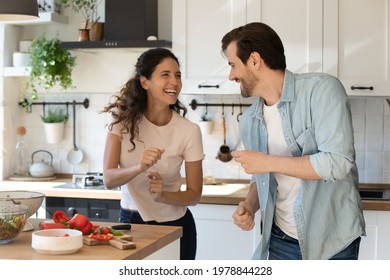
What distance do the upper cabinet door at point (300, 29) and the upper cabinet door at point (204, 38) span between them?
0.22 m

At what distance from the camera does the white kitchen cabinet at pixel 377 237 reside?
386 centimetres

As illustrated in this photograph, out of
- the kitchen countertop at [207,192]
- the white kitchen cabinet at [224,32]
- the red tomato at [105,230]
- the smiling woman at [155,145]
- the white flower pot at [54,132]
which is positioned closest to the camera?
the red tomato at [105,230]

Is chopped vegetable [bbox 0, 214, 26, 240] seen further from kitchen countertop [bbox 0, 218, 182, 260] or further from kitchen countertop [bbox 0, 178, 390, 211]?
kitchen countertop [bbox 0, 178, 390, 211]

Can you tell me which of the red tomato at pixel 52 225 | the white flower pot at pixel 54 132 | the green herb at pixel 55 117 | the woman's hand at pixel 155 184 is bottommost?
the red tomato at pixel 52 225

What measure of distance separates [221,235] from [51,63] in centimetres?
163

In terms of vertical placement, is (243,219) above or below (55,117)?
below

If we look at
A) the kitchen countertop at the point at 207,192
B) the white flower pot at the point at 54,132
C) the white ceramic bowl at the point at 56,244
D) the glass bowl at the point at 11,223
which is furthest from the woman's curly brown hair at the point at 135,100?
the white flower pot at the point at 54,132

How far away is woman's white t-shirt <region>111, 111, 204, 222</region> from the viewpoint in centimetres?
302

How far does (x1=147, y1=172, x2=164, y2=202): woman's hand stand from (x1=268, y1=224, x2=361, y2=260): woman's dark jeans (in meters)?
0.51

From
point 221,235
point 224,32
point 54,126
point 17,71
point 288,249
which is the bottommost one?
point 221,235

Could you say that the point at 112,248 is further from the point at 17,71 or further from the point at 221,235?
the point at 17,71

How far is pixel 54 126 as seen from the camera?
486 centimetres

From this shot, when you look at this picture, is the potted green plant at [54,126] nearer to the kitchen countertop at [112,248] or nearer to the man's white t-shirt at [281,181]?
the kitchen countertop at [112,248]

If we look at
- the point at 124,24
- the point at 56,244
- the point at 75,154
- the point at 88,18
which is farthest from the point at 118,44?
the point at 56,244
